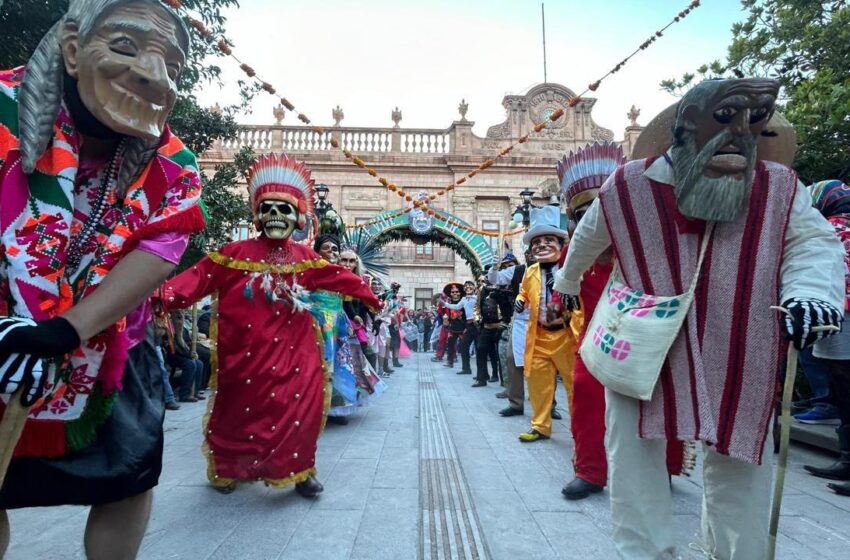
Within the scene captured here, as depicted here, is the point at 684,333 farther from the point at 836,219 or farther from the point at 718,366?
the point at 836,219

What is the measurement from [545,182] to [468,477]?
61.5ft

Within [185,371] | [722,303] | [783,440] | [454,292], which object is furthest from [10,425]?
[454,292]

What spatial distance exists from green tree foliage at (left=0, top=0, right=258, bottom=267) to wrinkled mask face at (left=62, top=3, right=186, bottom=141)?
4.19 m

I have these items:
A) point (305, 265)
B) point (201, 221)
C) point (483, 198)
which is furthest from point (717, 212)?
point (483, 198)

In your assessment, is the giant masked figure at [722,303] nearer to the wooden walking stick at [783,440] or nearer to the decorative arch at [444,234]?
the wooden walking stick at [783,440]

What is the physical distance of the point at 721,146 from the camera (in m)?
1.78

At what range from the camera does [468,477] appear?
3613 millimetres

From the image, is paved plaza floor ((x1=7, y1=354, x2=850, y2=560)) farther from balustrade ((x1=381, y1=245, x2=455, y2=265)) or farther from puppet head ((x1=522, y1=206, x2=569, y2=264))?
balustrade ((x1=381, y1=245, x2=455, y2=265))

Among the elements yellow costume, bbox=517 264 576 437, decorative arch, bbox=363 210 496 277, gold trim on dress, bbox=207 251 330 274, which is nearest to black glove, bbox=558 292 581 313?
yellow costume, bbox=517 264 576 437

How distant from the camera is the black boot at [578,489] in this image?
10.3ft

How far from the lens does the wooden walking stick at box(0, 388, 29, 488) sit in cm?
121

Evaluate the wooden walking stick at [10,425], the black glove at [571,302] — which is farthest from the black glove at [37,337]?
the black glove at [571,302]

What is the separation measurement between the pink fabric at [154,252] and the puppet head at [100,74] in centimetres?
28

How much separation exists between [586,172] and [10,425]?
2.91 metres
